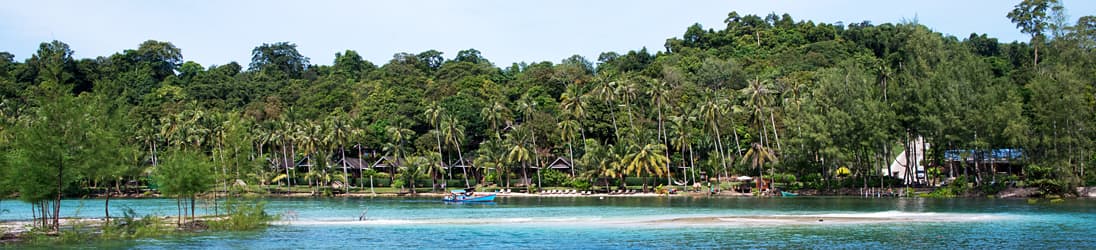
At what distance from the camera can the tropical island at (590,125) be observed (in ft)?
130

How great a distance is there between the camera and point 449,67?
5832 inches

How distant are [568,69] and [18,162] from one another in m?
102

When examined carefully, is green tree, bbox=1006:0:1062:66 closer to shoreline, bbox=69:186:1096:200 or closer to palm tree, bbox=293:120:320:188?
shoreline, bbox=69:186:1096:200

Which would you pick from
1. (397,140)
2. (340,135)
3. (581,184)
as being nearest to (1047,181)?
(581,184)

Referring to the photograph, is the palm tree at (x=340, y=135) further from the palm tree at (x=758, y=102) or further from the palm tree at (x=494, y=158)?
the palm tree at (x=758, y=102)

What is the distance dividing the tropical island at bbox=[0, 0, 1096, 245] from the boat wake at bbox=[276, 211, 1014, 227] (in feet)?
23.2

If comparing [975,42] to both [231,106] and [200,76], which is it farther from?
[200,76]

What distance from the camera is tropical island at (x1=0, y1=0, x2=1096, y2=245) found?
130 ft

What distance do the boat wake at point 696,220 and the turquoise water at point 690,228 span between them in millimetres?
56

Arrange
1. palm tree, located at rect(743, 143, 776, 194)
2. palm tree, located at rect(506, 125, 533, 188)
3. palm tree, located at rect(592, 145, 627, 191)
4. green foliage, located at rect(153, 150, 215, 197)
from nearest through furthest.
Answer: green foliage, located at rect(153, 150, 215, 197) < palm tree, located at rect(743, 143, 776, 194) < palm tree, located at rect(592, 145, 627, 191) < palm tree, located at rect(506, 125, 533, 188)

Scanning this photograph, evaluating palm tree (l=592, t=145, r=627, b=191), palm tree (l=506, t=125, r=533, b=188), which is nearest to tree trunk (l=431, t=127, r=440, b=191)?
palm tree (l=506, t=125, r=533, b=188)

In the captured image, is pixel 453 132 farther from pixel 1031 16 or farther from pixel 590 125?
pixel 1031 16

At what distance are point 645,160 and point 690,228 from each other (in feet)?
141

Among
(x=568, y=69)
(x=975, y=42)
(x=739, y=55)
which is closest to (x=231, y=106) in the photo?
(x=568, y=69)
